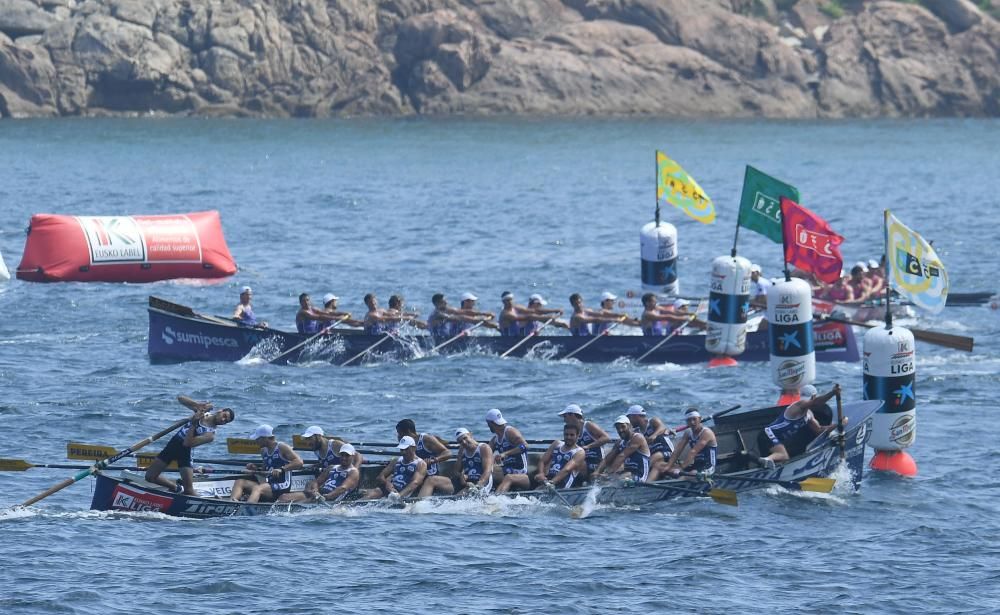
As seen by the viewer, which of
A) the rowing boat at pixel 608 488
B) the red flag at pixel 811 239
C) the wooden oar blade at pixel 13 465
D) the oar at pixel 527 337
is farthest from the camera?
the oar at pixel 527 337

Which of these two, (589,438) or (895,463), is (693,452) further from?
(895,463)

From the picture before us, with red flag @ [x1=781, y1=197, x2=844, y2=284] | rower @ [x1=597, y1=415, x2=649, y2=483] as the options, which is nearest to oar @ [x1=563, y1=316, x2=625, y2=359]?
red flag @ [x1=781, y1=197, x2=844, y2=284]

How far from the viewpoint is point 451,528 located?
28.3 metres

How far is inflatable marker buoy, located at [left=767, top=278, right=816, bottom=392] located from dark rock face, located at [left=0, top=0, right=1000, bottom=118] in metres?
82.8

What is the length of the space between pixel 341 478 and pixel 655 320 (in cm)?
1513

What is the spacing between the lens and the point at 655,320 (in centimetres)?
4253

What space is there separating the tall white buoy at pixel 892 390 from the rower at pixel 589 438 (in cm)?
511

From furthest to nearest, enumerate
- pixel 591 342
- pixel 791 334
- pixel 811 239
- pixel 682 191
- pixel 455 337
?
pixel 682 191 < pixel 455 337 < pixel 591 342 < pixel 811 239 < pixel 791 334

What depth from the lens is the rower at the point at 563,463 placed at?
29.5m

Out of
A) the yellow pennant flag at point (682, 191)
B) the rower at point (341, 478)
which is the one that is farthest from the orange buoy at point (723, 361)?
the rower at point (341, 478)

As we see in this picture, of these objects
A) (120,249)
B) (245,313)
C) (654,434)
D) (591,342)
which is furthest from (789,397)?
(120,249)

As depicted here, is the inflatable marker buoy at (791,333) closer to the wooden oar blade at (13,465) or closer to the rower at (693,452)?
the rower at (693,452)

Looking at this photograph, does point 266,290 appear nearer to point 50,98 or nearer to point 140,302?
point 140,302

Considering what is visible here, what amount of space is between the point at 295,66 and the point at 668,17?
2610 cm
